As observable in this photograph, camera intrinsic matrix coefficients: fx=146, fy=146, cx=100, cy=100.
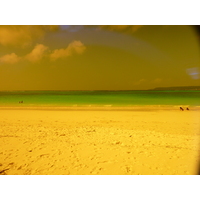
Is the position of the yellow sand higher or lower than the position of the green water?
lower

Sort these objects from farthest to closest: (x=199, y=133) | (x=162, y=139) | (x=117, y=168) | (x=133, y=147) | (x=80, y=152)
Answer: (x=199, y=133)
(x=162, y=139)
(x=133, y=147)
(x=80, y=152)
(x=117, y=168)

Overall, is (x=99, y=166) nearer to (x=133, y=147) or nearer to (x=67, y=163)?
(x=67, y=163)

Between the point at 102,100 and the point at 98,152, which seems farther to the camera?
the point at 102,100

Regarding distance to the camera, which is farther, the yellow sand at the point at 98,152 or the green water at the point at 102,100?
the green water at the point at 102,100

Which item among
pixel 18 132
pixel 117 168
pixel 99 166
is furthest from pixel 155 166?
pixel 18 132

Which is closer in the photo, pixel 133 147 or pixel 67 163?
pixel 67 163

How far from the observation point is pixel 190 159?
3.14 metres

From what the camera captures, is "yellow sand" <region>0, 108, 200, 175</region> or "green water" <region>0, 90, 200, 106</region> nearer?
"yellow sand" <region>0, 108, 200, 175</region>

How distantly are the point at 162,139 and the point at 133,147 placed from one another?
1.10 meters

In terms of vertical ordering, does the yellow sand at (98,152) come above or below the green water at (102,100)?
below

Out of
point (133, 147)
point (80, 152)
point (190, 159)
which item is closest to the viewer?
point (190, 159)
